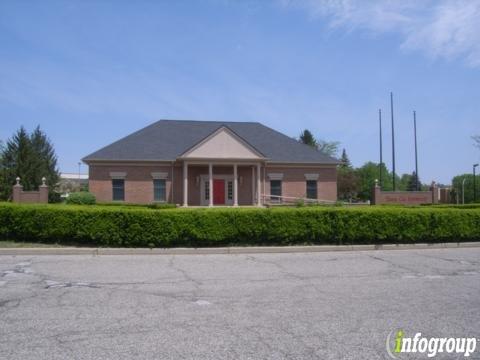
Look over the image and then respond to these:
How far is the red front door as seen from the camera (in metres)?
31.4

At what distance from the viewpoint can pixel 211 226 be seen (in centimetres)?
1242

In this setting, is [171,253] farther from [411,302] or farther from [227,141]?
[227,141]

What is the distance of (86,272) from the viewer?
351 inches

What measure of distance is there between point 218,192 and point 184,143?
5019mm

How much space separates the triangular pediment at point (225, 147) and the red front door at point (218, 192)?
3316mm

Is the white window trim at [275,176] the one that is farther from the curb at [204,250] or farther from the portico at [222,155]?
the curb at [204,250]

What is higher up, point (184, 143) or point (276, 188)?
point (184, 143)

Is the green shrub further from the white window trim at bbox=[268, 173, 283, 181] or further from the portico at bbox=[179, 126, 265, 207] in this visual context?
the white window trim at bbox=[268, 173, 283, 181]

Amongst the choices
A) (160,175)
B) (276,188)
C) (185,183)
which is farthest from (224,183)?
(160,175)

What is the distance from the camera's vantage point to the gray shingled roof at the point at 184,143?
30484mm

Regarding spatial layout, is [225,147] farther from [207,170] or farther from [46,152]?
[46,152]

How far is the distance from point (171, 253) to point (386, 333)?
784cm

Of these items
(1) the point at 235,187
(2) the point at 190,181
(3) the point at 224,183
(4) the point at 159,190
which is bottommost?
(4) the point at 159,190

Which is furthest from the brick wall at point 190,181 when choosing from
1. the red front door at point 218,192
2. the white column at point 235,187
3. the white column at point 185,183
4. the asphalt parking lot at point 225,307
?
the asphalt parking lot at point 225,307
